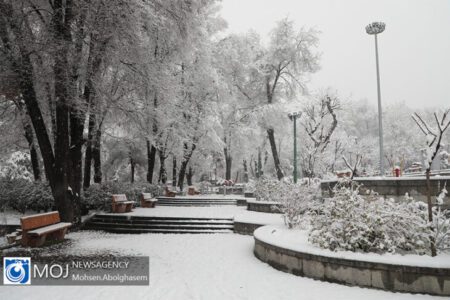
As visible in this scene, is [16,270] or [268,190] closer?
[16,270]

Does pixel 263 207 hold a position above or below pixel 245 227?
above

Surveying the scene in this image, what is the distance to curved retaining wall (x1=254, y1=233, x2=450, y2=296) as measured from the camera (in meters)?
5.67

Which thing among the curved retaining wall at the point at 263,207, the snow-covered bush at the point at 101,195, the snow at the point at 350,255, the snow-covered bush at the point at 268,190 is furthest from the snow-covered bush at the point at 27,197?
the snow at the point at 350,255

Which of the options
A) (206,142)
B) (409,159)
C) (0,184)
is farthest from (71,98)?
(409,159)

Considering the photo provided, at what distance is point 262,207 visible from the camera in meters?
15.5

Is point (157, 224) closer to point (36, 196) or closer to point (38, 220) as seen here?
point (38, 220)

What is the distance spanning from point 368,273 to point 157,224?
8823 mm

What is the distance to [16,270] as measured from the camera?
7371 mm

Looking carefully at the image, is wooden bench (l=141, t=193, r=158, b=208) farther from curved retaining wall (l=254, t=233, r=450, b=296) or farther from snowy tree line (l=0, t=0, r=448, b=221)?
curved retaining wall (l=254, t=233, r=450, b=296)

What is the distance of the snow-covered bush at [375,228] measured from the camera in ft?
22.0

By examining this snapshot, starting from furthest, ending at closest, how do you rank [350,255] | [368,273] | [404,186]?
[404,186], [350,255], [368,273]

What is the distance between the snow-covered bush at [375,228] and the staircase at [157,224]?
6058mm

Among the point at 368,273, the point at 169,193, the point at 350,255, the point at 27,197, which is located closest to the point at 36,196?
the point at 27,197

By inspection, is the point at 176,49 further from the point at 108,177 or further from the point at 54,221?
the point at 108,177
